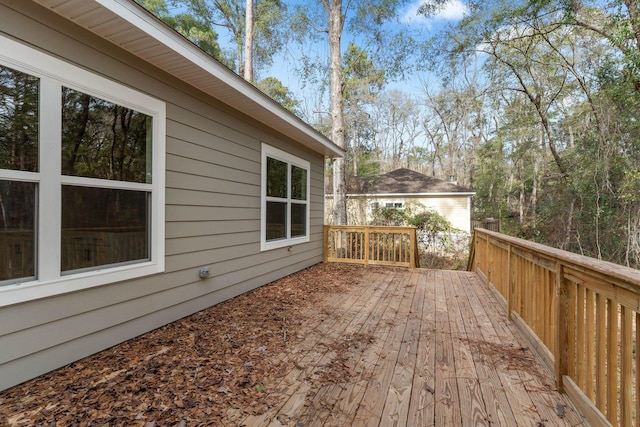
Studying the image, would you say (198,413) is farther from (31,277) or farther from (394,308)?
(394,308)

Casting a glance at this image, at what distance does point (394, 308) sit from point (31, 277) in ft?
11.3

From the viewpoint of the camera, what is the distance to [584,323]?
1.91 m

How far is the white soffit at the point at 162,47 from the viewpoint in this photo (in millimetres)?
2115

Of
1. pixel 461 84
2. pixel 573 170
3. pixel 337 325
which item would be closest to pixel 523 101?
pixel 573 170

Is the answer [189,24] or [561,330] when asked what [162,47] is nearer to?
[561,330]

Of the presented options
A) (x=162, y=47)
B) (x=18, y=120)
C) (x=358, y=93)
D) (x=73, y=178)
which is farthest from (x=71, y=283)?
(x=358, y=93)

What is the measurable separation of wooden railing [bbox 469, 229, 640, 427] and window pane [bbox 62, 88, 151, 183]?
3.39m

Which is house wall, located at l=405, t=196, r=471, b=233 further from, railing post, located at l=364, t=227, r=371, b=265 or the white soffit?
the white soffit

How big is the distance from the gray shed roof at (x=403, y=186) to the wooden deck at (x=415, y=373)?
10.3 m

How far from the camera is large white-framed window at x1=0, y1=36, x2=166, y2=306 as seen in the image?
6.47 feet

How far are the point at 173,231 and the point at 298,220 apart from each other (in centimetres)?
299

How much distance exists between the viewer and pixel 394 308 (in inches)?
150

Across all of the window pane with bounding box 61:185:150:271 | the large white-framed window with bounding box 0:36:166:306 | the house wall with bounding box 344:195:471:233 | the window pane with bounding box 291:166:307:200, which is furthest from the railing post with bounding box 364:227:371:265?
the house wall with bounding box 344:195:471:233

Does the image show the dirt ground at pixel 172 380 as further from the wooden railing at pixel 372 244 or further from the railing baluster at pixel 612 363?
the wooden railing at pixel 372 244
